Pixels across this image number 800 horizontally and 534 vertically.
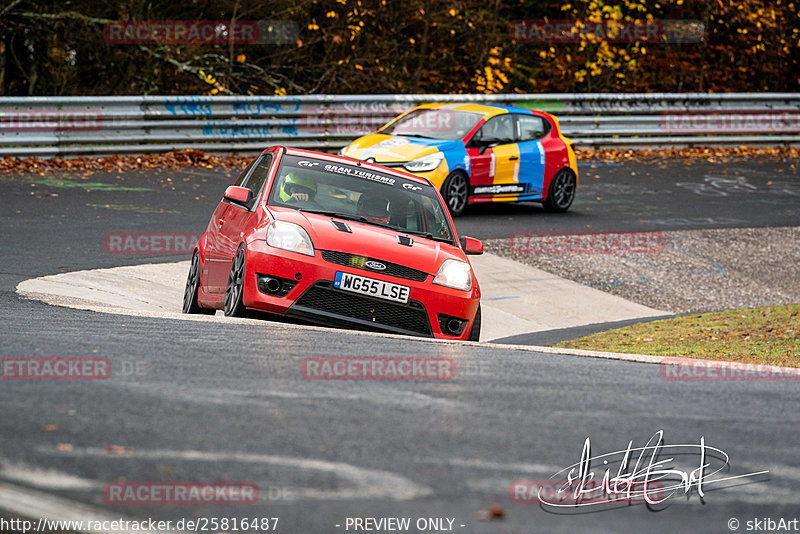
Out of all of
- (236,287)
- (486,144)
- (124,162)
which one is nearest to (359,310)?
(236,287)

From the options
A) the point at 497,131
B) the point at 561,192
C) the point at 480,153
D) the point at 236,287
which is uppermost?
the point at 236,287

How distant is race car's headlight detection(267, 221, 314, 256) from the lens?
7512mm

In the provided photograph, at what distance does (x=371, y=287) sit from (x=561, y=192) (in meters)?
9.95

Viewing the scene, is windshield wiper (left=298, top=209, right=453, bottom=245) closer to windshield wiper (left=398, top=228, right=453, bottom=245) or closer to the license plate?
windshield wiper (left=398, top=228, right=453, bottom=245)

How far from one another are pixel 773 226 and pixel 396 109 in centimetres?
821

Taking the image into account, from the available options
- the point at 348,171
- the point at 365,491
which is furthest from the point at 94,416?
the point at 348,171

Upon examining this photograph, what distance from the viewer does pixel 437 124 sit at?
16453mm

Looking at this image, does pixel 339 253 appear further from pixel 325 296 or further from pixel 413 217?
pixel 413 217

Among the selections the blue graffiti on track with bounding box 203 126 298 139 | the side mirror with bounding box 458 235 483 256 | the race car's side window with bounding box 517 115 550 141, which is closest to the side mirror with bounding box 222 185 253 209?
the side mirror with bounding box 458 235 483 256

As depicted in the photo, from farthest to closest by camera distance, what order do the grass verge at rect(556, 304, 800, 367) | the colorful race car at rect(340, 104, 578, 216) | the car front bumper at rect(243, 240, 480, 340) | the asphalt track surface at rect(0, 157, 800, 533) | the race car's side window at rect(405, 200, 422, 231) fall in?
the colorful race car at rect(340, 104, 578, 216)
the grass verge at rect(556, 304, 800, 367)
the race car's side window at rect(405, 200, 422, 231)
the car front bumper at rect(243, 240, 480, 340)
the asphalt track surface at rect(0, 157, 800, 533)

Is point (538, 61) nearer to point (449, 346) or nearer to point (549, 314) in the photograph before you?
point (549, 314)

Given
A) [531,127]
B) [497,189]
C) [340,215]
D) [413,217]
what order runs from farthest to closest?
[531,127] < [497,189] < [413,217] < [340,215]

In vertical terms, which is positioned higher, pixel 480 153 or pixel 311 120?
pixel 480 153

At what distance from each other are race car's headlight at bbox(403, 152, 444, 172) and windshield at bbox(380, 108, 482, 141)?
2.43ft
